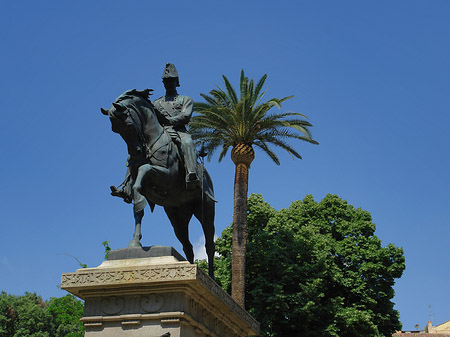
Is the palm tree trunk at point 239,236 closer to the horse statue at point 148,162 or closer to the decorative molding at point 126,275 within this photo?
the horse statue at point 148,162

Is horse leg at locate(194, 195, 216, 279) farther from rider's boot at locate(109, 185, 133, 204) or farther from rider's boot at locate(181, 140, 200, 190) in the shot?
rider's boot at locate(109, 185, 133, 204)

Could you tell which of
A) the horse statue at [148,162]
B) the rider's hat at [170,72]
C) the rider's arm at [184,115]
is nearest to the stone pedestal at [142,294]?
the horse statue at [148,162]

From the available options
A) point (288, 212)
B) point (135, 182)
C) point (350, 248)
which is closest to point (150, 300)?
point (135, 182)

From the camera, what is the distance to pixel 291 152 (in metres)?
28.2

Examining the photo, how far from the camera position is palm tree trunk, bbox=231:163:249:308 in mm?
24438

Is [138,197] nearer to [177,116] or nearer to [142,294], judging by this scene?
[142,294]

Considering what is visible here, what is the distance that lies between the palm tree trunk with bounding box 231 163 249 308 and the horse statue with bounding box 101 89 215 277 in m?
15.6

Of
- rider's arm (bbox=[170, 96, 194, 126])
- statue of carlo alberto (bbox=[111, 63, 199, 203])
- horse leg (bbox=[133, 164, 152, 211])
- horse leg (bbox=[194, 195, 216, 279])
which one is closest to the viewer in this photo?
horse leg (bbox=[133, 164, 152, 211])

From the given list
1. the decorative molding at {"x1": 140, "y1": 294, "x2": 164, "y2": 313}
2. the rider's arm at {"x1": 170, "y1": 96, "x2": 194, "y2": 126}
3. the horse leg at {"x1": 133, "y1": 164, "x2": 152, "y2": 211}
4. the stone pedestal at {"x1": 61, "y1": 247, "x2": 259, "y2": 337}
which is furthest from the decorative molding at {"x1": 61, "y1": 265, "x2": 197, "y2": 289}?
the rider's arm at {"x1": 170, "y1": 96, "x2": 194, "y2": 126}

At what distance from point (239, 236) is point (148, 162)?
17.2 meters

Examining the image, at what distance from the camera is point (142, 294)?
23.9 ft

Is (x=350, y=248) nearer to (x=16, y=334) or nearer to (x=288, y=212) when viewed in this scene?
(x=288, y=212)

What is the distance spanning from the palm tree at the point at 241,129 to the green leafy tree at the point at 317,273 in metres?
2.84

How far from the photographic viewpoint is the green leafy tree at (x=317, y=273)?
26327 millimetres
